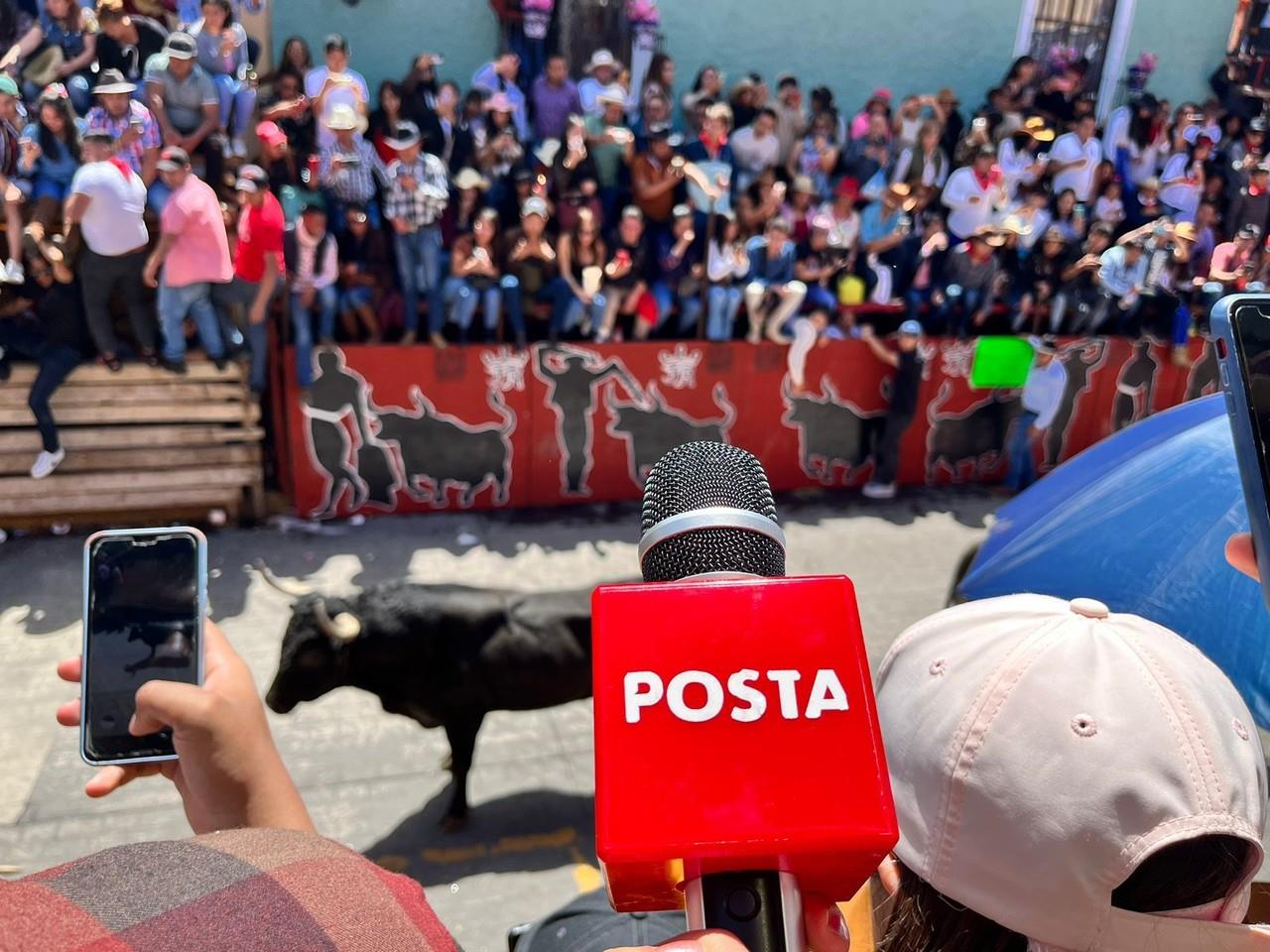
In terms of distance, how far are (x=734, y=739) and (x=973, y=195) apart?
35.0 feet

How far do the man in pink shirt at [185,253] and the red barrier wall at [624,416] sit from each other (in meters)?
0.89

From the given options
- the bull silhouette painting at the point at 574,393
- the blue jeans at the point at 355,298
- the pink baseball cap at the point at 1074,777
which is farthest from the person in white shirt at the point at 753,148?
the pink baseball cap at the point at 1074,777

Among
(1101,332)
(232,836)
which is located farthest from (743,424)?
(232,836)

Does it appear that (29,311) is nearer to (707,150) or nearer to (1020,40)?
(707,150)

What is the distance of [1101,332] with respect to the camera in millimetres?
10680

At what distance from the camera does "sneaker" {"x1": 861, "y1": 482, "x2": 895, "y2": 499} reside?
389 inches

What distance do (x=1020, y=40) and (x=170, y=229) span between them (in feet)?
36.3

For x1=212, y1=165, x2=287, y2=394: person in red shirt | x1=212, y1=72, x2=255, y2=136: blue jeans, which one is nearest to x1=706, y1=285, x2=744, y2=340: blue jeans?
x1=212, y1=165, x2=287, y2=394: person in red shirt

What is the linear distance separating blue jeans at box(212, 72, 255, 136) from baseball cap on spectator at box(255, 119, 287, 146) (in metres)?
0.20

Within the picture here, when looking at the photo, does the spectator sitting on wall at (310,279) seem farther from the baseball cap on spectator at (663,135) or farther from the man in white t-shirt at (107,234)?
the baseball cap on spectator at (663,135)

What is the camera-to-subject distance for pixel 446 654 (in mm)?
4723

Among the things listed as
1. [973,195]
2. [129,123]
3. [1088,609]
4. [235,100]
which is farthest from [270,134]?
[1088,609]

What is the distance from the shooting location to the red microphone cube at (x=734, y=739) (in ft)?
3.25

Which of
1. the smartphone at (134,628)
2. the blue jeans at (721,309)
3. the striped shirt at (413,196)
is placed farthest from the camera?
the blue jeans at (721,309)
